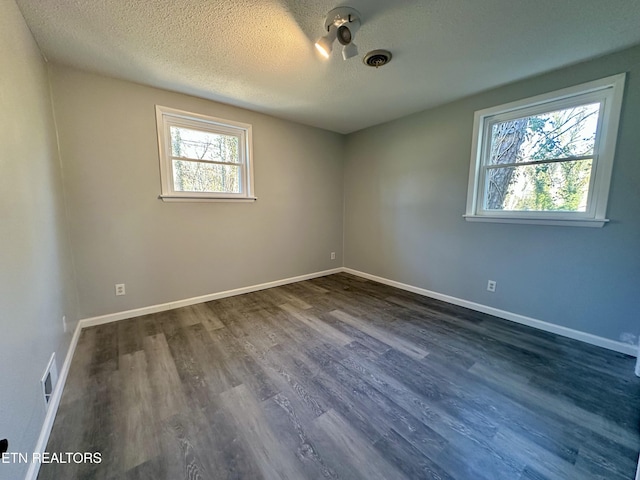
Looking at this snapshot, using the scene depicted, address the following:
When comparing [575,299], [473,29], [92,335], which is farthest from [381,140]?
[92,335]

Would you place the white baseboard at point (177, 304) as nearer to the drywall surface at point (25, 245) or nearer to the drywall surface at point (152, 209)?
the drywall surface at point (152, 209)

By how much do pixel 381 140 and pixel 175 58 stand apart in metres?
2.68

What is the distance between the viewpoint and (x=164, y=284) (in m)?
2.84

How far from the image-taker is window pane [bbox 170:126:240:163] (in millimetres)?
2822

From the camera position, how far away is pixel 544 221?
2361 mm

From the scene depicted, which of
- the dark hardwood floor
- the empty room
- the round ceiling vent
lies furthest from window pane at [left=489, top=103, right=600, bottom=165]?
the dark hardwood floor

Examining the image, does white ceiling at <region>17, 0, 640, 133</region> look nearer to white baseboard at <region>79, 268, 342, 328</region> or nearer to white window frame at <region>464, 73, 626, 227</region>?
white window frame at <region>464, 73, 626, 227</region>

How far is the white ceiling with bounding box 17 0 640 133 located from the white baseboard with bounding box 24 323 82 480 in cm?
231

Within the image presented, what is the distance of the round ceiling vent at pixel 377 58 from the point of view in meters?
1.97

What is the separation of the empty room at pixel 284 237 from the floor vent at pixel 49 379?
3 centimetres

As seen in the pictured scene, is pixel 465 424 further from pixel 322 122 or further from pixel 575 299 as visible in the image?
pixel 322 122

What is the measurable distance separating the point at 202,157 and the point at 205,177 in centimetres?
23

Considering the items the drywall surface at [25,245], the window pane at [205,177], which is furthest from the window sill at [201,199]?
the drywall surface at [25,245]

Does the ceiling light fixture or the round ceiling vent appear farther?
the round ceiling vent
